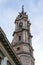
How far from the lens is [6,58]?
37469 millimetres

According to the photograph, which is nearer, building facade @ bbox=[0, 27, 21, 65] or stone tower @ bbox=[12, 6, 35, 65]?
building facade @ bbox=[0, 27, 21, 65]

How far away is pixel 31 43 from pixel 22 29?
4223 mm

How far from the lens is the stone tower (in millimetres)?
64963

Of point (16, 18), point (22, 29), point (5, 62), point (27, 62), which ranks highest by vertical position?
point (16, 18)

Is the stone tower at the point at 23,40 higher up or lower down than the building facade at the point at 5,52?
higher up

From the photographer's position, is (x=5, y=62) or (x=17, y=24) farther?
(x=17, y=24)

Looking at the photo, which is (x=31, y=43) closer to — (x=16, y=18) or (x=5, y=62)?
(x=16, y=18)

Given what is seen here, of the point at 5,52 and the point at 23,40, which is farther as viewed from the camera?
the point at 23,40

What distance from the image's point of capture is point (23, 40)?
222 ft

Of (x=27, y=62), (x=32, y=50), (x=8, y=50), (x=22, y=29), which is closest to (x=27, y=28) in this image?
(x=22, y=29)

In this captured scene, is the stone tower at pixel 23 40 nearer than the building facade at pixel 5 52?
No

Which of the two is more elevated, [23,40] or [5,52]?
[23,40]

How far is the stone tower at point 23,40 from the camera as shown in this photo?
213 feet

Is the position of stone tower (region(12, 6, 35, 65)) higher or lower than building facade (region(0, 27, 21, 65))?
higher
